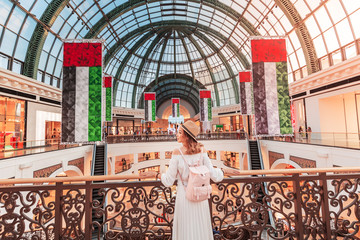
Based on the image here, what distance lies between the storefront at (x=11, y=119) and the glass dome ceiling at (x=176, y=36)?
2.56 meters

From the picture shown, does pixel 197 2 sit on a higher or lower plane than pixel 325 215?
higher

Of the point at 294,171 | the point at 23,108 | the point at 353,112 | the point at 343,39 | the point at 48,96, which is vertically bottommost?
the point at 294,171

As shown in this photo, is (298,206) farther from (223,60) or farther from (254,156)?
(223,60)

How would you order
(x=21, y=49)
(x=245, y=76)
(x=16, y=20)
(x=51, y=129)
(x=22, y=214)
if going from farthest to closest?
1. (x=51, y=129)
2. (x=245, y=76)
3. (x=21, y=49)
4. (x=16, y=20)
5. (x=22, y=214)

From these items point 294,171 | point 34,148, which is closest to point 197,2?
point 34,148

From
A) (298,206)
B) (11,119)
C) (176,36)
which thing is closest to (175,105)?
(176,36)

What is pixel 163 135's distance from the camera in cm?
2027

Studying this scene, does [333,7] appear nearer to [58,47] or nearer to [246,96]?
[246,96]

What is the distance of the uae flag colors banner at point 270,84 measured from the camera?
810 cm

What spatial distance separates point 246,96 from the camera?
1717cm

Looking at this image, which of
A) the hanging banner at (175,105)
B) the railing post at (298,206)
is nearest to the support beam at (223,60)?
the hanging banner at (175,105)

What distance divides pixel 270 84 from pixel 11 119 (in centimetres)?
1586

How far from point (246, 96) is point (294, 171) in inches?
609

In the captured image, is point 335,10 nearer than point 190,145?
No
